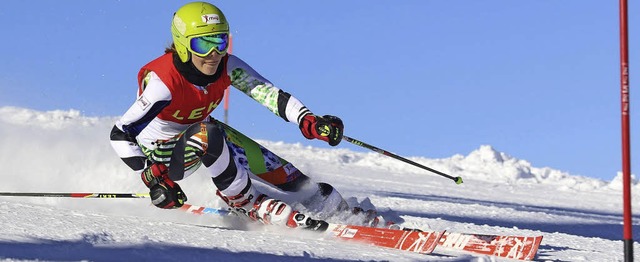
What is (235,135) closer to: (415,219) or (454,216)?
(415,219)

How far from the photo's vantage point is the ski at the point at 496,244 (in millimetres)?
5375

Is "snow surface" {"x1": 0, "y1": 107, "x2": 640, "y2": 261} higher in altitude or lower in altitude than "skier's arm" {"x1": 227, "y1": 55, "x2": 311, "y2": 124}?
lower

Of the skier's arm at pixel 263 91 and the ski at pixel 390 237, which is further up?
the skier's arm at pixel 263 91

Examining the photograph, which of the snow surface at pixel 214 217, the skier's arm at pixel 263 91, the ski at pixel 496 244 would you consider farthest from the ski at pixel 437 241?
the skier's arm at pixel 263 91

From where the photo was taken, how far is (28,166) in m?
9.04

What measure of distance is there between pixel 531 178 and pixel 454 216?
1256 cm

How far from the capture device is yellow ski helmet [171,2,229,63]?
562 cm

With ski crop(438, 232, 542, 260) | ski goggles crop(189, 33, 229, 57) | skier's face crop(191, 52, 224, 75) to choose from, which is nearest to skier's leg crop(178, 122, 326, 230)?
skier's face crop(191, 52, 224, 75)

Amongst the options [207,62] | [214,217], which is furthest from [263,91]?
[214,217]

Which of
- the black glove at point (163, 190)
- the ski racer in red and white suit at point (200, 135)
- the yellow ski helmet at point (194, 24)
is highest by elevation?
the yellow ski helmet at point (194, 24)

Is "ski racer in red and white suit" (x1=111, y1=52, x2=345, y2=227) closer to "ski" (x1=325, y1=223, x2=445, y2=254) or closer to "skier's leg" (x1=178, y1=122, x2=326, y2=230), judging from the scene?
"skier's leg" (x1=178, y1=122, x2=326, y2=230)

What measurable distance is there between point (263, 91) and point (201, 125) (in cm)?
77

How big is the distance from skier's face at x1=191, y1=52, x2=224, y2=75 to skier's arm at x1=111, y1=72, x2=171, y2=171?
0.84 ft

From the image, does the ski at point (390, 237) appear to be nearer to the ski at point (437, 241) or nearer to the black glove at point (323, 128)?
the ski at point (437, 241)
